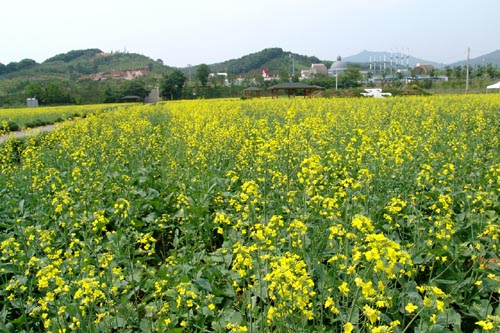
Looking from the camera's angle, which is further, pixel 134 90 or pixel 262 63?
pixel 262 63

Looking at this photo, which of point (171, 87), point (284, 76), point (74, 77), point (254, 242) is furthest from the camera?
point (74, 77)

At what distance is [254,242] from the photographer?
119 inches

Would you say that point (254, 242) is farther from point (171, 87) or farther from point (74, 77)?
point (74, 77)

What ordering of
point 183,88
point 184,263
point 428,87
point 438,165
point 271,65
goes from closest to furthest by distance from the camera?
point 184,263 < point 438,165 < point 428,87 < point 183,88 < point 271,65

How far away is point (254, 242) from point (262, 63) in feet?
480

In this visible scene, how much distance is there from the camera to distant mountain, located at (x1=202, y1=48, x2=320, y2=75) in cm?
14209

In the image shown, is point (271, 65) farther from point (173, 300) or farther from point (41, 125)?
point (173, 300)

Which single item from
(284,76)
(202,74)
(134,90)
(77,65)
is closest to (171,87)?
(134,90)

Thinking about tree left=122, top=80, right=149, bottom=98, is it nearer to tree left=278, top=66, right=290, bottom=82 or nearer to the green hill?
the green hill

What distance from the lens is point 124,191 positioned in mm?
5207

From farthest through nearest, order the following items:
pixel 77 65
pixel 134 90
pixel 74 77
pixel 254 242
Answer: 1. pixel 77 65
2. pixel 74 77
3. pixel 134 90
4. pixel 254 242

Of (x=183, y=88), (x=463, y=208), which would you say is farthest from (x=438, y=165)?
(x=183, y=88)

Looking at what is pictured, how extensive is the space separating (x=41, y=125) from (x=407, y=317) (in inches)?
979

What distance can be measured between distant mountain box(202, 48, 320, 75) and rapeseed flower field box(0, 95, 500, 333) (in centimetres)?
13155
